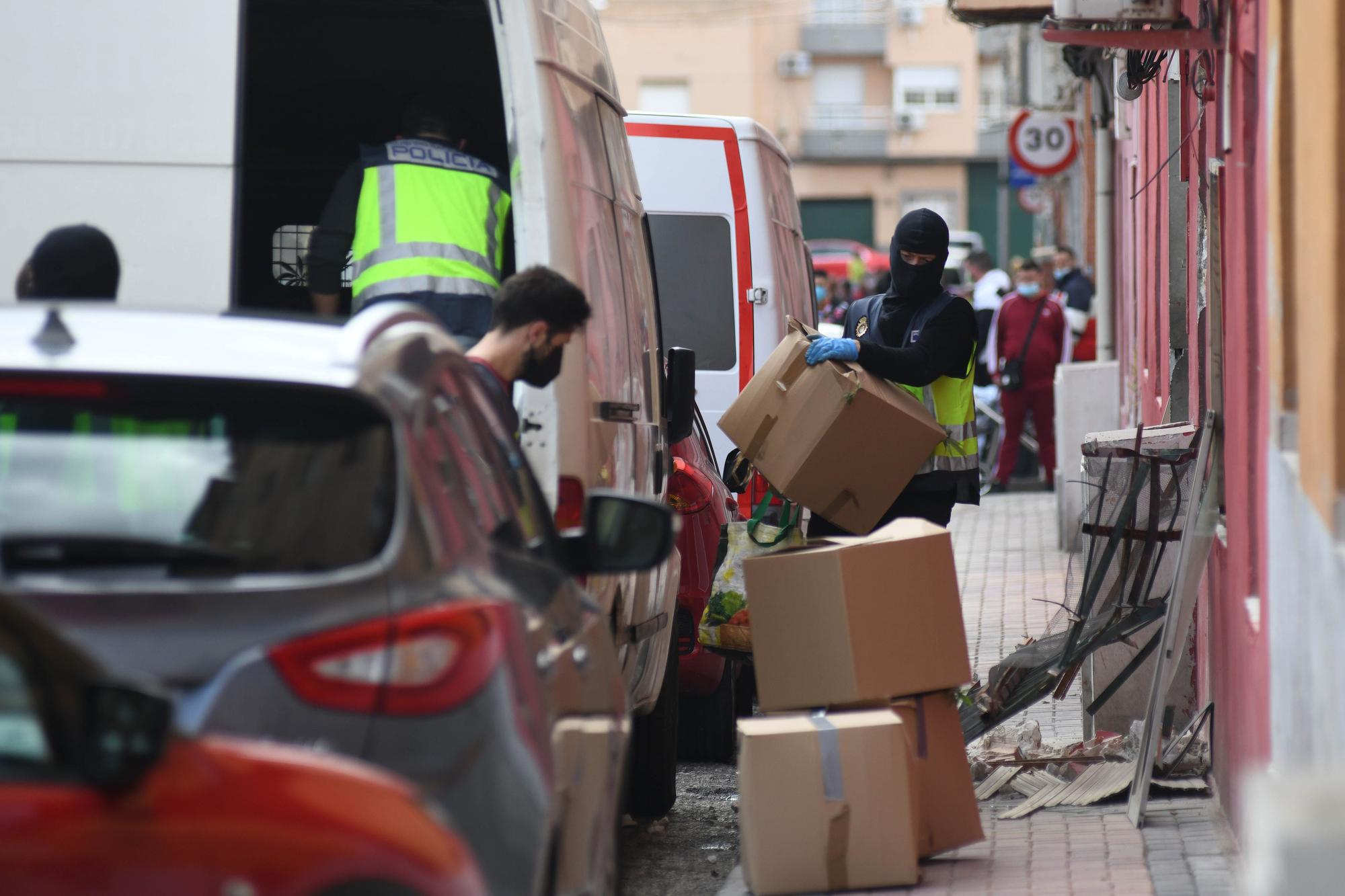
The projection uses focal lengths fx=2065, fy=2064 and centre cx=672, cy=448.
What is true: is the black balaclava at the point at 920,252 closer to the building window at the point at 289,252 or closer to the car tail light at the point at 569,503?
the car tail light at the point at 569,503

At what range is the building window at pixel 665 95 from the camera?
5569 centimetres

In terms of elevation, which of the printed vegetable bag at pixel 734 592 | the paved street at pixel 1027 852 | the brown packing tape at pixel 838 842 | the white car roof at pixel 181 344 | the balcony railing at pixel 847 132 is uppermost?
the balcony railing at pixel 847 132

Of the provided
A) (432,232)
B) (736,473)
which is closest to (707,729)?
(736,473)

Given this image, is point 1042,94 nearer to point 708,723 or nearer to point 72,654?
point 708,723

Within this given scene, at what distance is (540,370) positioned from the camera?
533cm

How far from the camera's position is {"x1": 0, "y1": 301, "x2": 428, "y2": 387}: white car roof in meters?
3.10

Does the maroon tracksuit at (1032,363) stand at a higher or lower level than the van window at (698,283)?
lower

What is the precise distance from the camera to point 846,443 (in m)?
6.86

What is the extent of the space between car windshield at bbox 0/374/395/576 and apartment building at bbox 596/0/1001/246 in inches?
2135

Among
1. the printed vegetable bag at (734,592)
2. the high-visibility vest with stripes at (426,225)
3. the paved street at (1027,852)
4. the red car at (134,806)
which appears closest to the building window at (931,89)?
the paved street at (1027,852)

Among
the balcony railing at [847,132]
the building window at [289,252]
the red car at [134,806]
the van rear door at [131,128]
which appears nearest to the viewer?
the red car at [134,806]

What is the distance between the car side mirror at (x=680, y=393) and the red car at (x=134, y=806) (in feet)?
15.2

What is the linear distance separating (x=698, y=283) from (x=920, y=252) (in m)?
3.76

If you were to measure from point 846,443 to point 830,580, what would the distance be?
1196 millimetres
